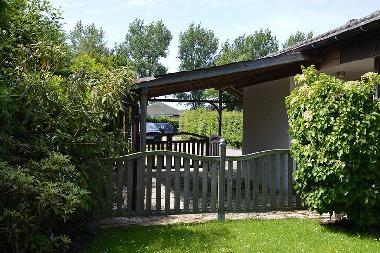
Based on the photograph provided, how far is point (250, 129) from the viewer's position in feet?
44.4

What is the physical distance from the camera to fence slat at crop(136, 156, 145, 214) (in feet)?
24.1

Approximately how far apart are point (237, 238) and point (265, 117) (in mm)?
6435

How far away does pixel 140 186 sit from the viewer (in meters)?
7.37

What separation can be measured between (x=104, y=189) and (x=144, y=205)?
0.89m

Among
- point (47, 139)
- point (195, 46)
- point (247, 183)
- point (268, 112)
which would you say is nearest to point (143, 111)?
point (247, 183)

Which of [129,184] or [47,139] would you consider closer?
[47,139]

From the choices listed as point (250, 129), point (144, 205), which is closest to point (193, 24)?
point (250, 129)

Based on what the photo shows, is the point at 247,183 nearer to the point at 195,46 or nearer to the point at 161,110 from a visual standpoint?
the point at 161,110

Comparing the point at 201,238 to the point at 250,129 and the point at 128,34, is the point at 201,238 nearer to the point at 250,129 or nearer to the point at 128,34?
the point at 250,129

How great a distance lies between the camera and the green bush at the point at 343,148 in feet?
20.5

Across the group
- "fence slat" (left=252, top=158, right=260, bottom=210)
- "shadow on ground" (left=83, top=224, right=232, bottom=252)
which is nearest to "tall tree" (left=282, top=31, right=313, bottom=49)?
"fence slat" (left=252, top=158, right=260, bottom=210)

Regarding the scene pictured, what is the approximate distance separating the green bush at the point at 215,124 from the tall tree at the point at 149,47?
39729 mm

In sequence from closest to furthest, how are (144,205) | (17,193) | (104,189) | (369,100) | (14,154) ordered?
(17,193) → (14,154) → (369,100) → (104,189) → (144,205)

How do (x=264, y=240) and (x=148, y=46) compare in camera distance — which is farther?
(x=148, y=46)
